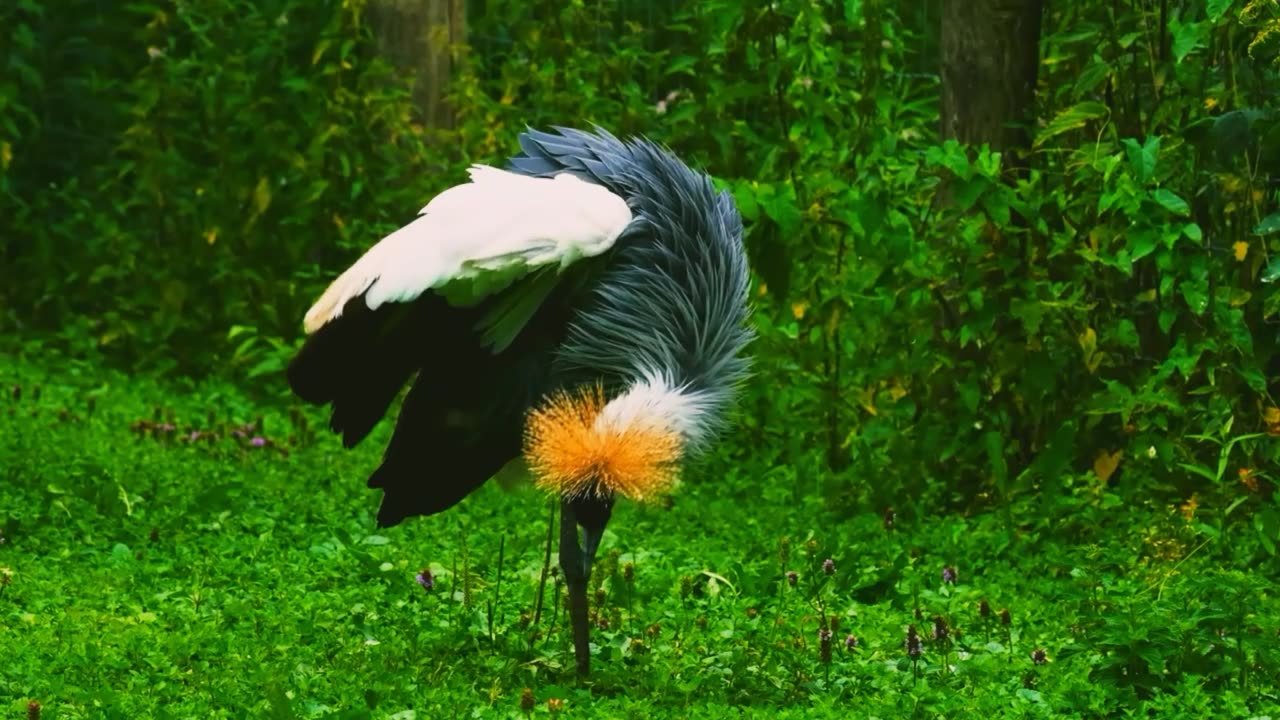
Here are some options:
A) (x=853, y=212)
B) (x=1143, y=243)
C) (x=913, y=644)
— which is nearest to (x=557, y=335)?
(x=913, y=644)

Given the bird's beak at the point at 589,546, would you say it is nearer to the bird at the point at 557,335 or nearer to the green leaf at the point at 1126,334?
the bird at the point at 557,335

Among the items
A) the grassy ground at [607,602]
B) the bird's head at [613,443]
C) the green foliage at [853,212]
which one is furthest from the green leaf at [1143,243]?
the bird's head at [613,443]

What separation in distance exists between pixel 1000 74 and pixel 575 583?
8.14 ft

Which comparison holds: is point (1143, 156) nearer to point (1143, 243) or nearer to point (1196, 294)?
point (1143, 243)

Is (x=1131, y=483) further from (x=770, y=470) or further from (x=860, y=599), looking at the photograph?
(x=770, y=470)

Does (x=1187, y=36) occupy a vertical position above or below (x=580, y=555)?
above

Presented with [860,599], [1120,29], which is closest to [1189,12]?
[1120,29]

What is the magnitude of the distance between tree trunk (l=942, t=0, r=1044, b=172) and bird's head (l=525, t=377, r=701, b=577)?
211 cm

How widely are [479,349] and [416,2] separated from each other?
4.05 meters

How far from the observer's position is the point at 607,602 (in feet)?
15.9

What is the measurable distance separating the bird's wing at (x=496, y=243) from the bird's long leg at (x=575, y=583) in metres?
0.44

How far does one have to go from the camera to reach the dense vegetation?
416 centimetres

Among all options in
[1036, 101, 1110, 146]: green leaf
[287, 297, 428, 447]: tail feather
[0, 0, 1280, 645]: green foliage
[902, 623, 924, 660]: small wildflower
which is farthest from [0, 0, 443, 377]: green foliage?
[902, 623, 924, 660]: small wildflower

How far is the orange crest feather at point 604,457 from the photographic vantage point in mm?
3965
